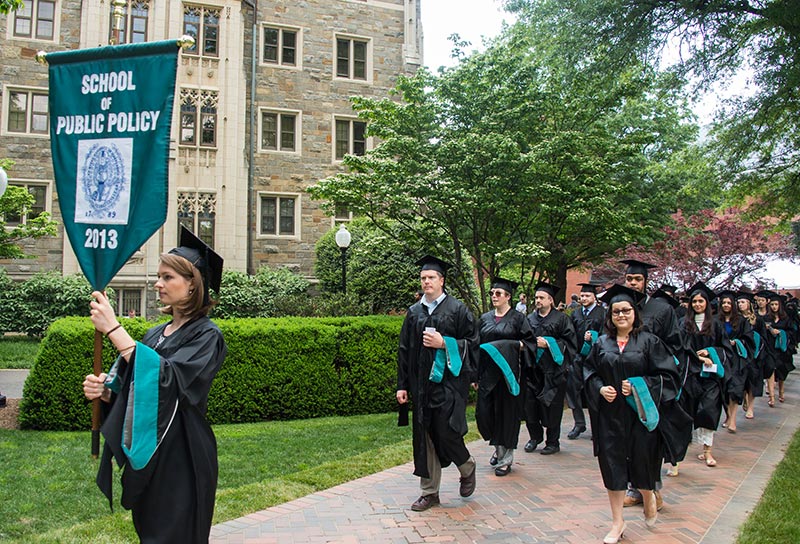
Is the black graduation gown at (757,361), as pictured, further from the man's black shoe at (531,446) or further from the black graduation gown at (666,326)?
the black graduation gown at (666,326)

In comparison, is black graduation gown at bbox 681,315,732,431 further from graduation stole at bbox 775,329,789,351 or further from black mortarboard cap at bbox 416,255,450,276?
graduation stole at bbox 775,329,789,351

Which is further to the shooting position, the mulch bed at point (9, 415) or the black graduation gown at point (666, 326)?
the mulch bed at point (9, 415)

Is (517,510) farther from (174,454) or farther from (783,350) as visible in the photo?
(783,350)

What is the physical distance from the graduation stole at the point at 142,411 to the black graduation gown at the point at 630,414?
351 centimetres

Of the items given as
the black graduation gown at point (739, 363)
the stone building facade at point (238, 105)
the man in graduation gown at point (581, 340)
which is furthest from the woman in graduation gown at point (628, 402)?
the stone building facade at point (238, 105)

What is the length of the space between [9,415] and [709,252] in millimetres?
Answer: 16497

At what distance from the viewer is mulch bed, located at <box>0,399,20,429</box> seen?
9336mm

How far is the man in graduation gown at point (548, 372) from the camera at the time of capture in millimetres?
8312

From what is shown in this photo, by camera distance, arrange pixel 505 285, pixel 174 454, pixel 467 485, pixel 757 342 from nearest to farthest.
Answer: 1. pixel 174 454
2. pixel 467 485
3. pixel 505 285
4. pixel 757 342

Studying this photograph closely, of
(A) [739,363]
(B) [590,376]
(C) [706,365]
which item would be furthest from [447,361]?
(A) [739,363]

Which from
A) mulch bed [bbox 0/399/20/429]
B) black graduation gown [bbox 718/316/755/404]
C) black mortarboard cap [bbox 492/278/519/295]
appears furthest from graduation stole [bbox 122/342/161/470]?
black graduation gown [bbox 718/316/755/404]

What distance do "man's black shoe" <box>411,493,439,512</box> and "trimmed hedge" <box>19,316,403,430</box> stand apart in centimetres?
505

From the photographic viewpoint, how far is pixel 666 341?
655 cm

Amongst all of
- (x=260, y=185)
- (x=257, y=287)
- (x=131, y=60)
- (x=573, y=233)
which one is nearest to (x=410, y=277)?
(x=573, y=233)
